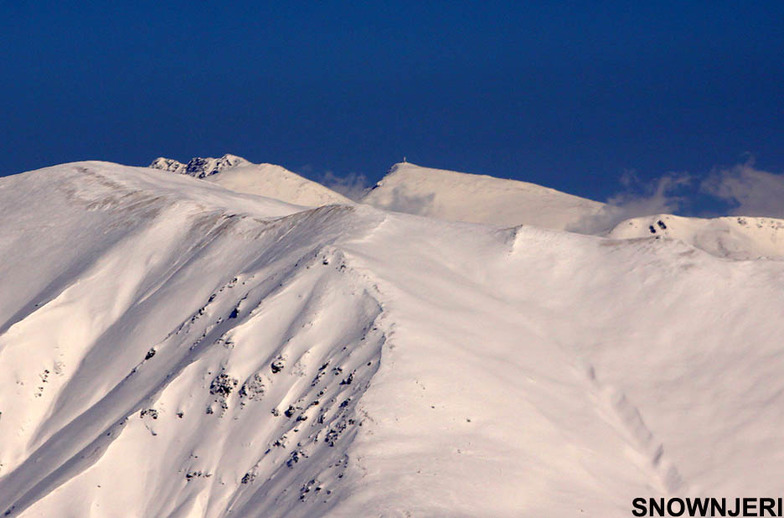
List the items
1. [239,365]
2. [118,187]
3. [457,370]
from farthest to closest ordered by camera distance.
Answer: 1. [118,187]
2. [239,365]
3. [457,370]

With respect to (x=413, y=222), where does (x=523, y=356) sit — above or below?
below

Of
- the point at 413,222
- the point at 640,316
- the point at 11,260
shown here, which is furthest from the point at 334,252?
the point at 11,260

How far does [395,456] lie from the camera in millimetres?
73750

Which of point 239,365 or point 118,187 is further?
point 118,187

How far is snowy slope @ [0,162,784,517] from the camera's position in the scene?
76812 mm

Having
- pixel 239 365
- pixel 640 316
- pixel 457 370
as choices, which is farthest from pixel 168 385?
pixel 640 316

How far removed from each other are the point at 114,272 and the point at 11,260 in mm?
15659

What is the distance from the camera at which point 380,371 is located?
3236 inches

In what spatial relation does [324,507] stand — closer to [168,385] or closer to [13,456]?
[168,385]

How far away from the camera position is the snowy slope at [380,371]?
7681cm

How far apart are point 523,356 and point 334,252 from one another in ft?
56.9

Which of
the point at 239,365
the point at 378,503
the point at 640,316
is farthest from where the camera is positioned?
the point at 640,316

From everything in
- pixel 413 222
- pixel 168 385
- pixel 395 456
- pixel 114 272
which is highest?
pixel 413 222

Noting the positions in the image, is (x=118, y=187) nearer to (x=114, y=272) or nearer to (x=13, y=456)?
(x=114, y=272)
